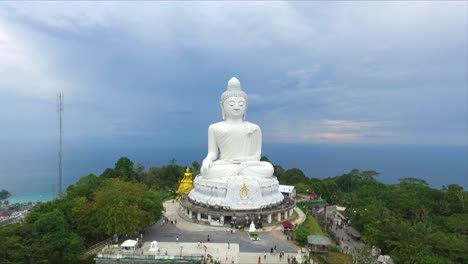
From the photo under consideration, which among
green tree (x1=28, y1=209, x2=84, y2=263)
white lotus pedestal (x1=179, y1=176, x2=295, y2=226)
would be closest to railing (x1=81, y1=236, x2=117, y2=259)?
green tree (x1=28, y1=209, x2=84, y2=263)

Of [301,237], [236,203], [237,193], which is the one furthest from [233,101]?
[301,237]

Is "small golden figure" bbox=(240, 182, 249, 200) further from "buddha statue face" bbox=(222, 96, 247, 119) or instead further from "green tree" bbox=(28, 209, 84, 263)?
"green tree" bbox=(28, 209, 84, 263)

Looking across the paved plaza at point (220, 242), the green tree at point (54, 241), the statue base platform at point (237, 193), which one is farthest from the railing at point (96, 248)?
the statue base platform at point (237, 193)

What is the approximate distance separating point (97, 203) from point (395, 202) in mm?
22708

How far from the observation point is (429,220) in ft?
82.2

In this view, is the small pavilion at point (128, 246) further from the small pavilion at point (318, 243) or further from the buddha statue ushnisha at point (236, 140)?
the small pavilion at point (318, 243)

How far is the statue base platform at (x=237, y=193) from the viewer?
2600 centimetres

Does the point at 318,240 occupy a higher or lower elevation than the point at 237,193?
lower

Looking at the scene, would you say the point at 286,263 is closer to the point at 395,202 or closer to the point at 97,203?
the point at 97,203

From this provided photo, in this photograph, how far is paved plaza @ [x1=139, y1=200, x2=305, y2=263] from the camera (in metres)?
19.8

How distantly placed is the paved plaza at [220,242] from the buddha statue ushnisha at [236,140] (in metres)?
4.91

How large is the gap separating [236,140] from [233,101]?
10.9 feet

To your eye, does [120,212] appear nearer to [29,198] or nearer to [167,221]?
[167,221]

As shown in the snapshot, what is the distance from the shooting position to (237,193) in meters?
26.1
